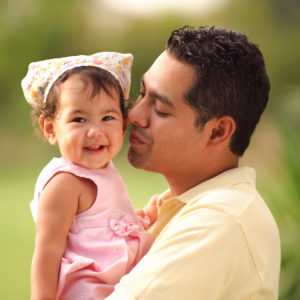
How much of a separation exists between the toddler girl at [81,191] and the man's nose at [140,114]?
35 mm

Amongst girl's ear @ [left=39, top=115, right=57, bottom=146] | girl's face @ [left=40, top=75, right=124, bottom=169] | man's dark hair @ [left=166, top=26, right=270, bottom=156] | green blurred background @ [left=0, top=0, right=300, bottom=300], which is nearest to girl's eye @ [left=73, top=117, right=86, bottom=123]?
girl's face @ [left=40, top=75, right=124, bottom=169]

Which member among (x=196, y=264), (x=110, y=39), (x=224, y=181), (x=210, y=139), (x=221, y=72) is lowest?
(x=196, y=264)

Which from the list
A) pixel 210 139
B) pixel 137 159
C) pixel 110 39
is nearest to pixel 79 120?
pixel 137 159

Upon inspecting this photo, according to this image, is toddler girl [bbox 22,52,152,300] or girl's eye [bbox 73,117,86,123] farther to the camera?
girl's eye [bbox 73,117,86,123]

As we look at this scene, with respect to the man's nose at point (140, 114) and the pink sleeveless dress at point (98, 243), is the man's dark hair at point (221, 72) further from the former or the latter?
the pink sleeveless dress at point (98, 243)

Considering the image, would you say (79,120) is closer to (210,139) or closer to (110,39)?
(210,139)

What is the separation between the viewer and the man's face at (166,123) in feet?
5.83

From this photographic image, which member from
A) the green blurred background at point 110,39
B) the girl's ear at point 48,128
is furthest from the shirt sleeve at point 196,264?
the green blurred background at point 110,39

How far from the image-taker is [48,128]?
175 cm

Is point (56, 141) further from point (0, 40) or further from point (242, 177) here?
point (0, 40)

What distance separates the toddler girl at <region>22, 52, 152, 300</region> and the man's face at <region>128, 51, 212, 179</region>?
0.28 ft

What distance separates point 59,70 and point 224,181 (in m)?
0.57

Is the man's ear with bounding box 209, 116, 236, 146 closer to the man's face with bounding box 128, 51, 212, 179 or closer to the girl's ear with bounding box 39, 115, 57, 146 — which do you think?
the man's face with bounding box 128, 51, 212, 179

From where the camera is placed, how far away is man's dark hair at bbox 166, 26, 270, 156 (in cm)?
175
